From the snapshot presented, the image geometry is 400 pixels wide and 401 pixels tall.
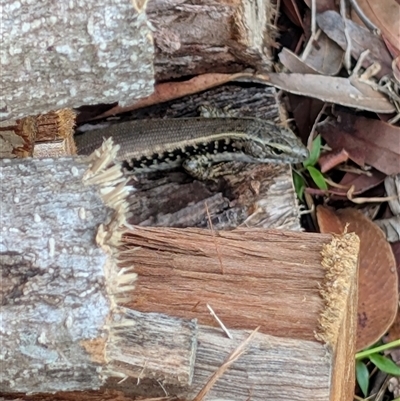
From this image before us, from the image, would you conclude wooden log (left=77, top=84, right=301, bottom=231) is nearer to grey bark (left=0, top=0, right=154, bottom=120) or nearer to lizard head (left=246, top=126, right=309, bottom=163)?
lizard head (left=246, top=126, right=309, bottom=163)

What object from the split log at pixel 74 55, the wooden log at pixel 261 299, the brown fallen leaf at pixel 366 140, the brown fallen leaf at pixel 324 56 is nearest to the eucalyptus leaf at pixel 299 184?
the brown fallen leaf at pixel 366 140

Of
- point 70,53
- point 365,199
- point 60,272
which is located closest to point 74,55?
point 70,53

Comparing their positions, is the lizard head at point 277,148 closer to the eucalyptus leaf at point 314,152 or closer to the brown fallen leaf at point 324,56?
the eucalyptus leaf at point 314,152

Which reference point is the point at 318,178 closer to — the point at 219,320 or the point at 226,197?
the point at 226,197

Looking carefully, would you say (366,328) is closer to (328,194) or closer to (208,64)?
(328,194)

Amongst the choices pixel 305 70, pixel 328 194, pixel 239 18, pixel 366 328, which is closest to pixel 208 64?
pixel 239 18
